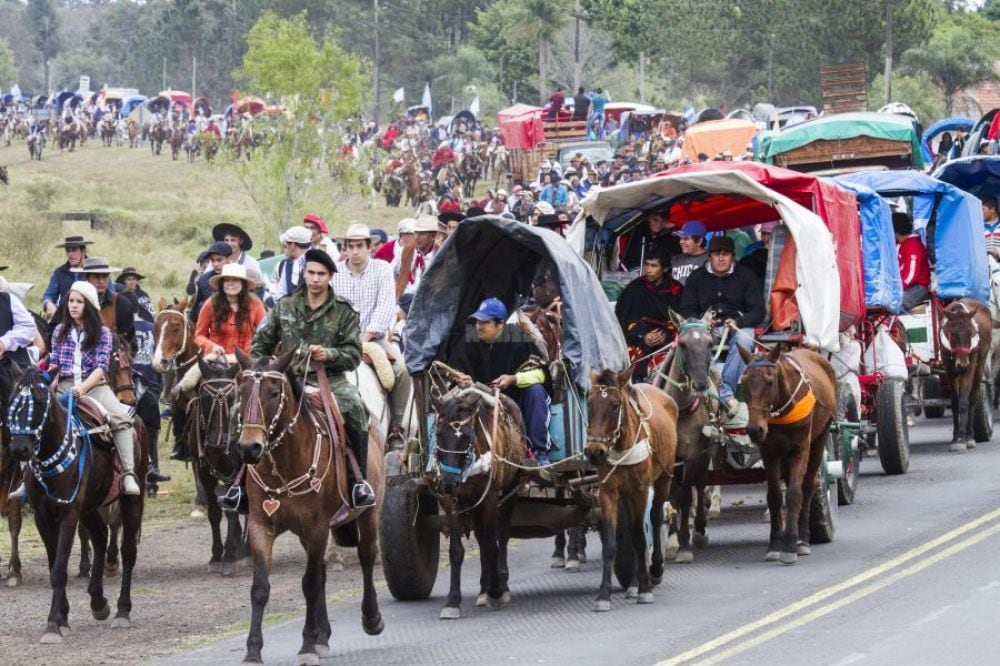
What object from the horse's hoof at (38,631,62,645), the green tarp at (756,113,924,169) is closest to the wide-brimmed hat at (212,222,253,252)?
the horse's hoof at (38,631,62,645)

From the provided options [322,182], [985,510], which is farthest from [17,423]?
[322,182]

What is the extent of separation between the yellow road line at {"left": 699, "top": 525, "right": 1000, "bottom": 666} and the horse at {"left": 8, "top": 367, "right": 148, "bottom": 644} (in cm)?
460

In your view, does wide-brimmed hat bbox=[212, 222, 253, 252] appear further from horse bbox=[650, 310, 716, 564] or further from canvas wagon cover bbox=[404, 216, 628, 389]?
horse bbox=[650, 310, 716, 564]

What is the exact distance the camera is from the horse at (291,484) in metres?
10.7

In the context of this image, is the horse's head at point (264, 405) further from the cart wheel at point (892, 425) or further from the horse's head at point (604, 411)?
the cart wheel at point (892, 425)

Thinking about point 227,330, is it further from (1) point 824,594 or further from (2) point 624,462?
(1) point 824,594

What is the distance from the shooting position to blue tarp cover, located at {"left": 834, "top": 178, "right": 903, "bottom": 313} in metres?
18.4

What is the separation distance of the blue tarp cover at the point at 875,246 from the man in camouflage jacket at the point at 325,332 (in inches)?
303

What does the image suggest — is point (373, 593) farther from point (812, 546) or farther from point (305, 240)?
point (305, 240)

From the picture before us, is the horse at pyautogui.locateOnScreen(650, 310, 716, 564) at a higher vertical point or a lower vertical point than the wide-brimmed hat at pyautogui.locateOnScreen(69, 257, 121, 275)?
lower

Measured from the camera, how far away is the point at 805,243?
50.9 feet

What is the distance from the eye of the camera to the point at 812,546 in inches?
603

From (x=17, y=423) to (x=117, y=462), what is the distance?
1191mm

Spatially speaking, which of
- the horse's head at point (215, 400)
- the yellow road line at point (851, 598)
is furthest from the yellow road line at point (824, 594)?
the horse's head at point (215, 400)
